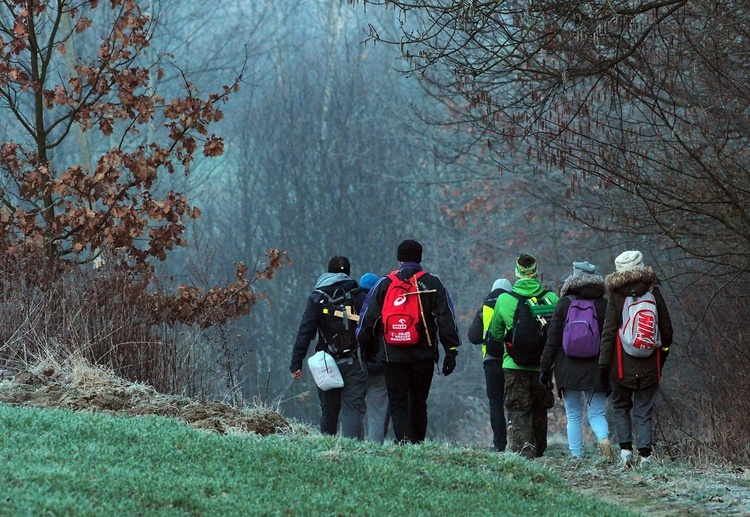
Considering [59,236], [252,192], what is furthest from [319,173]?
[59,236]

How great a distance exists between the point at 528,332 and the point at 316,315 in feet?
6.20

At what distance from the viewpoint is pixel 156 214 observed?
12688 mm

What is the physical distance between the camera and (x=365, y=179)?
39.0 m

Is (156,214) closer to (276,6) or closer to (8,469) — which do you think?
(8,469)

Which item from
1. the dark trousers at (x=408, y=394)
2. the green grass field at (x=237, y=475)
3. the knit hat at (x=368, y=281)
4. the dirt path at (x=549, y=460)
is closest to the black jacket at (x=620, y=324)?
the dirt path at (x=549, y=460)

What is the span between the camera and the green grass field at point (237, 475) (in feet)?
19.3

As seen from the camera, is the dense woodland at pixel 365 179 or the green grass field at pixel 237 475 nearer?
the green grass field at pixel 237 475

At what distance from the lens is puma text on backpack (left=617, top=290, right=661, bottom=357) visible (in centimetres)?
928

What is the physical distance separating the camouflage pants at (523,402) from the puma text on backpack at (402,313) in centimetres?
149

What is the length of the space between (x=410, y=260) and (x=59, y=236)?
16.3ft

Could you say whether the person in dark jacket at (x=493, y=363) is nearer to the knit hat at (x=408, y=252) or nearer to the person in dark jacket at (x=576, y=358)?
the person in dark jacket at (x=576, y=358)

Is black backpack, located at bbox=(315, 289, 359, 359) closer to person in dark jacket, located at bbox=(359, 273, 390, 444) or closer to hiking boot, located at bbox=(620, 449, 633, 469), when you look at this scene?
person in dark jacket, located at bbox=(359, 273, 390, 444)

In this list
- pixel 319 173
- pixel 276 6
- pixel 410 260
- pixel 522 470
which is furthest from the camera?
pixel 276 6

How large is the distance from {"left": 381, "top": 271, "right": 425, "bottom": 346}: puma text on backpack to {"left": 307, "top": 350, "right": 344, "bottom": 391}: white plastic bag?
→ 91 cm
